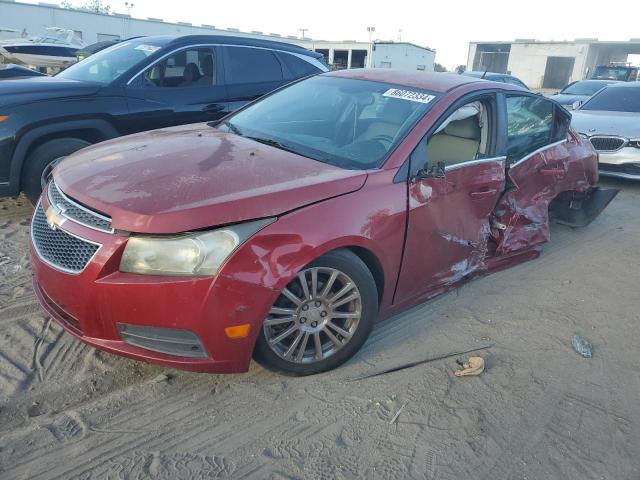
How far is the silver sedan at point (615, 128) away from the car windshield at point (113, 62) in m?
6.44

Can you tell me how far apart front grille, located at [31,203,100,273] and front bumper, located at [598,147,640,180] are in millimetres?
7557

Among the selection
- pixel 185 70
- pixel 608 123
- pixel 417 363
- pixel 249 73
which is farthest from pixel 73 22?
pixel 417 363

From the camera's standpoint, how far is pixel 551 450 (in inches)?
96.3

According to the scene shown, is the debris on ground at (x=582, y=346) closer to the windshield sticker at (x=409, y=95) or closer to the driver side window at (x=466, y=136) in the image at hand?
the driver side window at (x=466, y=136)

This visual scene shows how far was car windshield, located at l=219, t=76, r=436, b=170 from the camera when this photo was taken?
3.16m

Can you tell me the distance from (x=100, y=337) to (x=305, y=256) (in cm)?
109

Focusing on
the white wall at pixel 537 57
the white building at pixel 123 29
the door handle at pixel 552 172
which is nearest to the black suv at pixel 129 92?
the door handle at pixel 552 172

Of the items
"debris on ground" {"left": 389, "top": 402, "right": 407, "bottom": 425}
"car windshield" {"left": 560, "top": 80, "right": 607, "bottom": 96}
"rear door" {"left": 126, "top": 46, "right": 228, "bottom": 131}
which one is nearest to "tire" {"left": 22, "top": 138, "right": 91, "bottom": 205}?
"rear door" {"left": 126, "top": 46, "right": 228, "bottom": 131}

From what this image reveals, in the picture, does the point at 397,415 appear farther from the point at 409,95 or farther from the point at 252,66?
the point at 252,66

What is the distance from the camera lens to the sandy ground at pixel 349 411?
2279mm

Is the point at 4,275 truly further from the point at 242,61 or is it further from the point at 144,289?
the point at 242,61

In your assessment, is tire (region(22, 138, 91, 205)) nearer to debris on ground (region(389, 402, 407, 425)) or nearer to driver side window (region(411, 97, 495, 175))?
driver side window (region(411, 97, 495, 175))

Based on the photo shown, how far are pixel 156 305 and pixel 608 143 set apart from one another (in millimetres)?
7553

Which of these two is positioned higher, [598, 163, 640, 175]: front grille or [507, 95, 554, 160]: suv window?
[507, 95, 554, 160]: suv window
